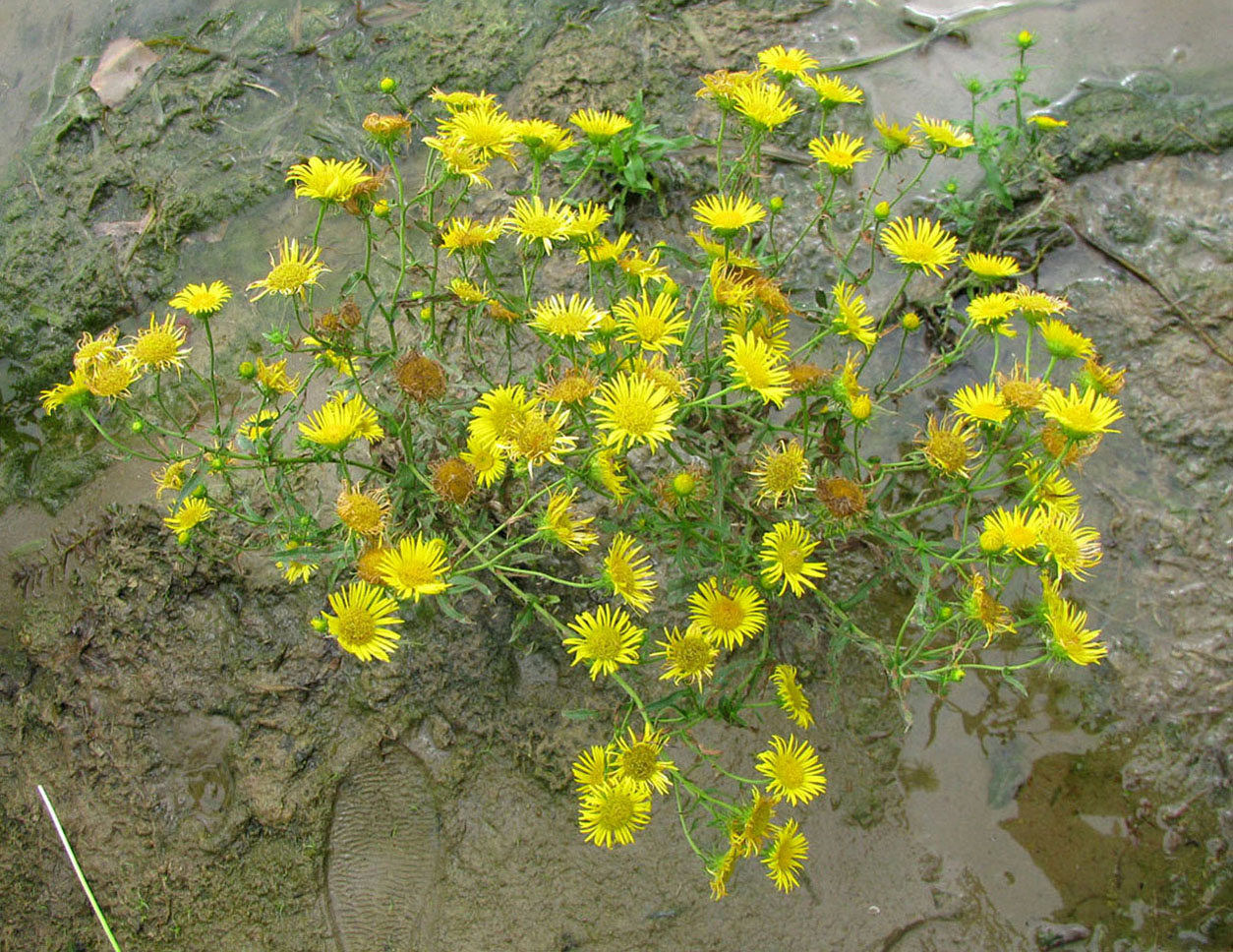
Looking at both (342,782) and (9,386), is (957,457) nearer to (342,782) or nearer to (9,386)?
(342,782)

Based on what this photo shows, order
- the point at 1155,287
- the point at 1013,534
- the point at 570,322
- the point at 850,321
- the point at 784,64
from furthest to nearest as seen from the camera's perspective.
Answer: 1. the point at 1155,287
2. the point at 784,64
3. the point at 850,321
4. the point at 570,322
5. the point at 1013,534

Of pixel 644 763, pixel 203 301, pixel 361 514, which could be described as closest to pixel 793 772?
pixel 644 763

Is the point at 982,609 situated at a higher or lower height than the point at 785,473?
lower

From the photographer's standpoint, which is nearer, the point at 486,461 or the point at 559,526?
the point at 559,526

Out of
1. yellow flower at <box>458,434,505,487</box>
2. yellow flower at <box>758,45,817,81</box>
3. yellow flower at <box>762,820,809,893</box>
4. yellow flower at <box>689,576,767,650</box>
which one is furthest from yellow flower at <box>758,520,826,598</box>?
yellow flower at <box>758,45,817,81</box>

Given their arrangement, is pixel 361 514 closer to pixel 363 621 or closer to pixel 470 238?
pixel 363 621

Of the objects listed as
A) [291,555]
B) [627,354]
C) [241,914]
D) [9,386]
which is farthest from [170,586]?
[627,354]

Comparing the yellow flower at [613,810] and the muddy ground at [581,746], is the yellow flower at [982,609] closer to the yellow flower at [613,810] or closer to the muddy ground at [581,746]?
the muddy ground at [581,746]
